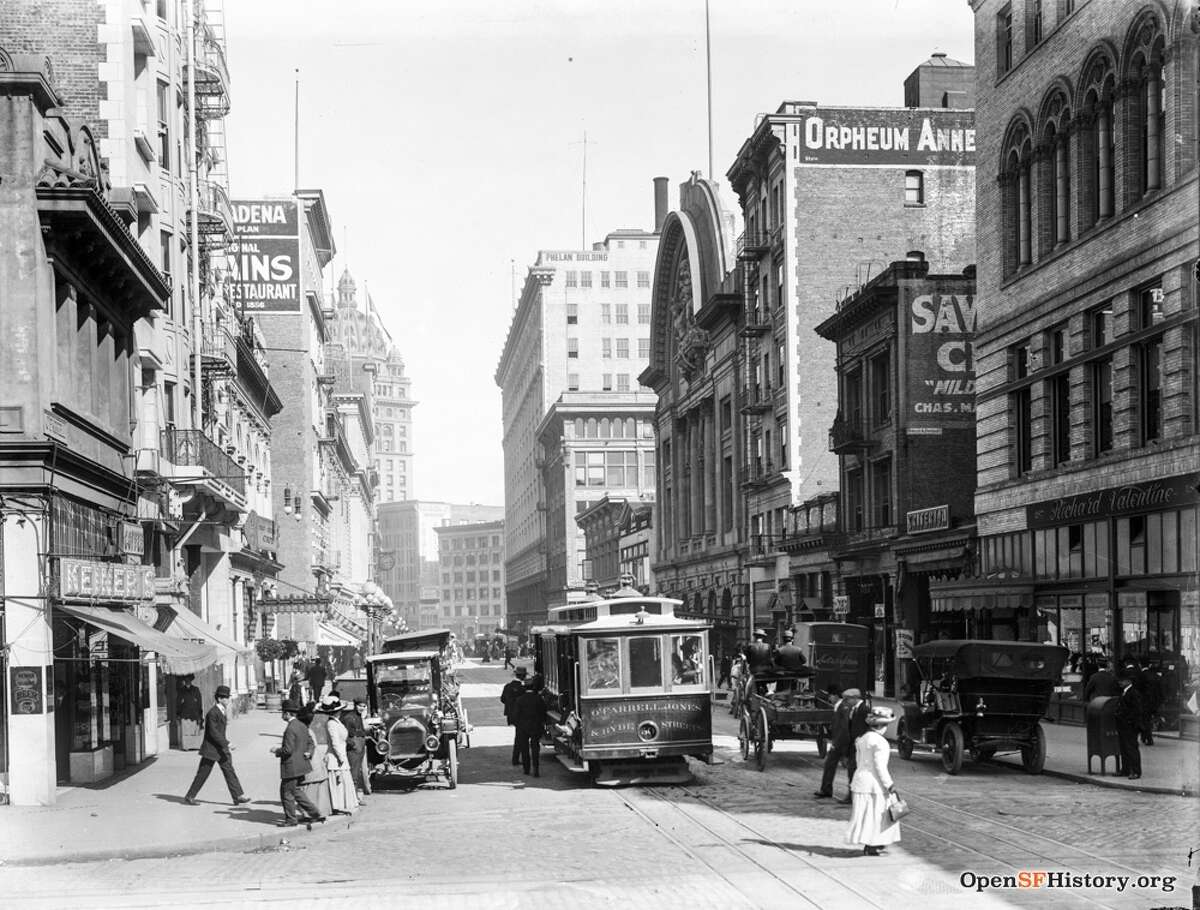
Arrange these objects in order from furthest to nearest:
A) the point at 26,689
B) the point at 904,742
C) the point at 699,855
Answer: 1. the point at 904,742
2. the point at 26,689
3. the point at 699,855

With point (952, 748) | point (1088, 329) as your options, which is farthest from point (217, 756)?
point (1088, 329)

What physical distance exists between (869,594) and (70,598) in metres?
34.7

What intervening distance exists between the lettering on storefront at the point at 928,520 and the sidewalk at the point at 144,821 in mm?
22566

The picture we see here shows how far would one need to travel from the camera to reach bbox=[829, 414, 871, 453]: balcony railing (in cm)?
5006

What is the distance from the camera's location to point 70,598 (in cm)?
2123

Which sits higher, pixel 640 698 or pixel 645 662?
pixel 645 662

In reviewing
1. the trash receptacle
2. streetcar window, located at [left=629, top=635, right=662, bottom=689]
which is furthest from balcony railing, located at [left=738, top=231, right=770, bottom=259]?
the trash receptacle

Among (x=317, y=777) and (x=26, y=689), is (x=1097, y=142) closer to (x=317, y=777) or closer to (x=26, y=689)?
(x=317, y=777)

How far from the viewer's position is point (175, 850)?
56.0 ft

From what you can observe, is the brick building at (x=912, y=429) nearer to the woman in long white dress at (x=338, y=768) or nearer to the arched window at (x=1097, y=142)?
the arched window at (x=1097, y=142)

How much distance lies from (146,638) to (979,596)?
23.4 m

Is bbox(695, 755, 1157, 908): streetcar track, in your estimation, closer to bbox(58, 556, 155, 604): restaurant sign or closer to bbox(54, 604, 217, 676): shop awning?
bbox(54, 604, 217, 676): shop awning

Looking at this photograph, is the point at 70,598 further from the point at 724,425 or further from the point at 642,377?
the point at 642,377

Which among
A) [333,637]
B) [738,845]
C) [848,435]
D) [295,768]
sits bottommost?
[333,637]
